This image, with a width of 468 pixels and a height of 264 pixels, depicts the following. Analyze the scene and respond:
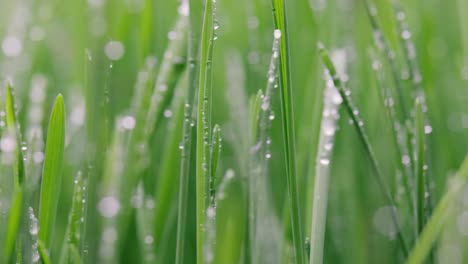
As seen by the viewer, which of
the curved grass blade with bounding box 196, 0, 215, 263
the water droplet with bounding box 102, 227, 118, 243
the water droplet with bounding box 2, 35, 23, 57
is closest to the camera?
the curved grass blade with bounding box 196, 0, 215, 263

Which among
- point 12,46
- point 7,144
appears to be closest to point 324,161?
point 7,144

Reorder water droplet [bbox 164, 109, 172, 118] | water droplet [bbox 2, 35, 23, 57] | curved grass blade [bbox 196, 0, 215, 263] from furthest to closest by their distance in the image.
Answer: water droplet [bbox 2, 35, 23, 57] → water droplet [bbox 164, 109, 172, 118] → curved grass blade [bbox 196, 0, 215, 263]

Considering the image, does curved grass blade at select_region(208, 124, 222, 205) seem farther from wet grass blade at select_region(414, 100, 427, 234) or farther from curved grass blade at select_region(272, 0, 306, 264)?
wet grass blade at select_region(414, 100, 427, 234)

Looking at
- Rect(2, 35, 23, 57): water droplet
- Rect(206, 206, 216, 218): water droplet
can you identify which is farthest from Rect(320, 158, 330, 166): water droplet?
Rect(2, 35, 23, 57): water droplet

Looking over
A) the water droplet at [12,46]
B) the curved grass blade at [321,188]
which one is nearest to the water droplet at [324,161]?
the curved grass blade at [321,188]

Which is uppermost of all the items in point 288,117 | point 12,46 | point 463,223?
point 12,46

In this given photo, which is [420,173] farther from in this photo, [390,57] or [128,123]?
[128,123]

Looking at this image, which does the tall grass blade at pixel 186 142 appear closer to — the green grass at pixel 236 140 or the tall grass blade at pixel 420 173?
the green grass at pixel 236 140
